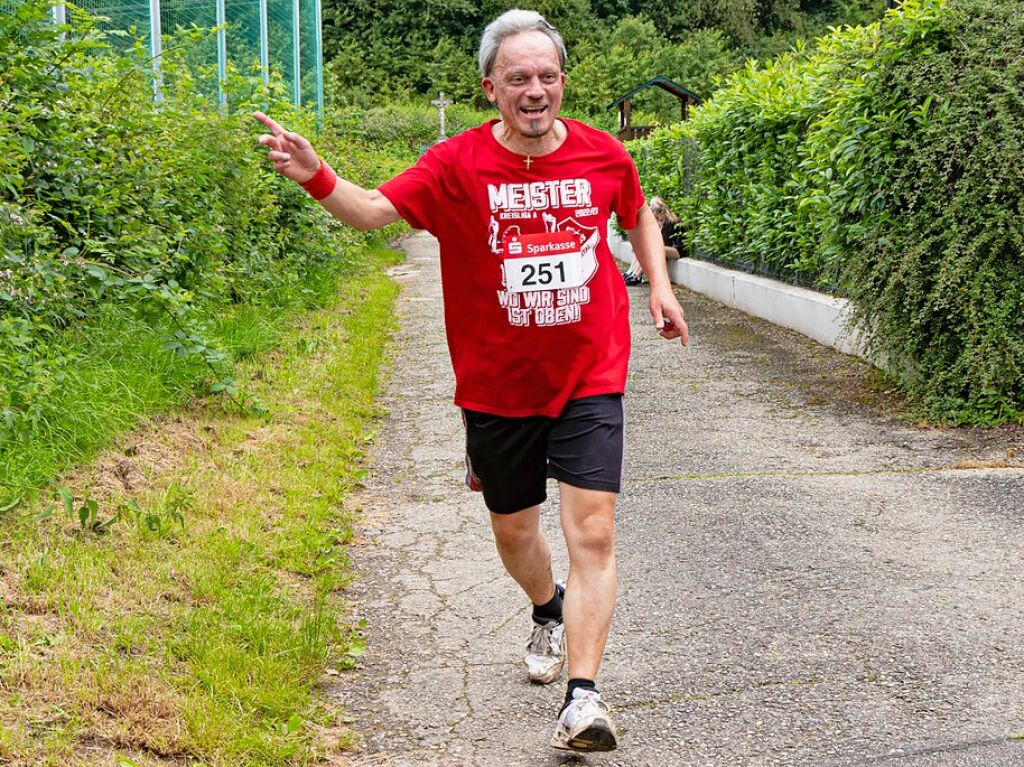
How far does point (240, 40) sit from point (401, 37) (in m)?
65.4

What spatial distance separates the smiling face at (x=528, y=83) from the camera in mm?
3881

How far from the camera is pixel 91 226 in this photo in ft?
23.3

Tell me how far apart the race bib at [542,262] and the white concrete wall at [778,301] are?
5.16 meters

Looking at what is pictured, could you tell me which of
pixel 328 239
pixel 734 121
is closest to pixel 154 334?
pixel 328 239

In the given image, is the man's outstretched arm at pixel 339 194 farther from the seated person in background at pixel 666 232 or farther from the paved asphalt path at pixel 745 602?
the seated person in background at pixel 666 232

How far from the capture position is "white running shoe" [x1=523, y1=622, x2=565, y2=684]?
14.2 ft

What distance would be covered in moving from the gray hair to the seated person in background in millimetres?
13165

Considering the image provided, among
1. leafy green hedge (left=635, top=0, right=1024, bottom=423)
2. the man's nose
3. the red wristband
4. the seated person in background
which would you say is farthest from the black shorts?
the seated person in background

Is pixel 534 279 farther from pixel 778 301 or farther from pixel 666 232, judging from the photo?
pixel 666 232

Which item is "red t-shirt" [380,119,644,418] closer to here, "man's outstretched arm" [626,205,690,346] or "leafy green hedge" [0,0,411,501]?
"man's outstretched arm" [626,205,690,346]

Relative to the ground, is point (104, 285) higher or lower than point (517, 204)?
lower

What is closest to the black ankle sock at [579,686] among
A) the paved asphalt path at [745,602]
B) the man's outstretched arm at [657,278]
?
the paved asphalt path at [745,602]

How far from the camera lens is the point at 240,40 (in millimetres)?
16469

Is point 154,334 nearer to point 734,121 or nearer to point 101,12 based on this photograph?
point 101,12
